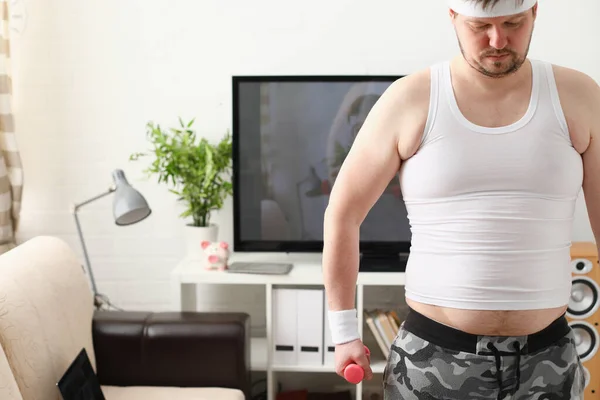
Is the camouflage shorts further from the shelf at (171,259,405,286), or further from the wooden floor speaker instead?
the wooden floor speaker

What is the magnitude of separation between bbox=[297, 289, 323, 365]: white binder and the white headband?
1.65 m

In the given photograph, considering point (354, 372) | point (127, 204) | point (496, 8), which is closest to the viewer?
point (496, 8)

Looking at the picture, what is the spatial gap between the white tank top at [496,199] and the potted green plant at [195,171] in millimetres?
1609

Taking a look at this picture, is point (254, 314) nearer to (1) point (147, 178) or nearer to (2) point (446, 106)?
(1) point (147, 178)

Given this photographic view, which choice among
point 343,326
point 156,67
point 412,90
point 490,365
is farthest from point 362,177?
point 156,67

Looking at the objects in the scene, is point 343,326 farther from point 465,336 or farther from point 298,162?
point 298,162

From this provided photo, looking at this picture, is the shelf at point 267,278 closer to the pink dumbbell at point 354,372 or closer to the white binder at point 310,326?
the white binder at point 310,326

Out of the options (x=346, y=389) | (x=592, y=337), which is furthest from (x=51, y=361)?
(x=592, y=337)

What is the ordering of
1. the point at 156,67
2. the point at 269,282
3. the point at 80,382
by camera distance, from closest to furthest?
the point at 80,382 → the point at 269,282 → the point at 156,67

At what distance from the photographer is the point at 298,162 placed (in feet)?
9.74

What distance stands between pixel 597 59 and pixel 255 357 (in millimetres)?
1790

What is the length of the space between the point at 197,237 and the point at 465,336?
1.73 m

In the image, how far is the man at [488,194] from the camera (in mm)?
1362

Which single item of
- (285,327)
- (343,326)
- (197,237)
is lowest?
(285,327)
